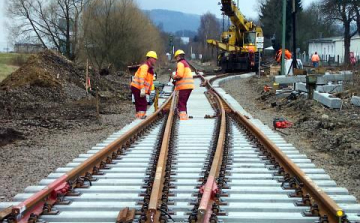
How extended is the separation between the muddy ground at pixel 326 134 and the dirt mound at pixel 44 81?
6.75m

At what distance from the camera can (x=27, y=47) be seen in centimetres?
4503

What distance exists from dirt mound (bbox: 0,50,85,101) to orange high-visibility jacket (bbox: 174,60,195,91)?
21.4 feet

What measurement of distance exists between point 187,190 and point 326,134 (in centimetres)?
A: 590

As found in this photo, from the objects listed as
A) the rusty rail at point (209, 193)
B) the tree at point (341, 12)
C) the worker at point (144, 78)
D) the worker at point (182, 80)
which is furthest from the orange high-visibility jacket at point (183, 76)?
the tree at point (341, 12)

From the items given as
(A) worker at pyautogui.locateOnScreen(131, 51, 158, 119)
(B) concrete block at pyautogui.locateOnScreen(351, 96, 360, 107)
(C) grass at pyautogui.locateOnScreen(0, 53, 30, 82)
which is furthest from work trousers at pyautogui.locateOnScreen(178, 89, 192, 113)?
(C) grass at pyautogui.locateOnScreen(0, 53, 30, 82)

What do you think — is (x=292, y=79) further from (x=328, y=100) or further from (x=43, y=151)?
(x=43, y=151)

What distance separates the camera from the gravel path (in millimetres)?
6784

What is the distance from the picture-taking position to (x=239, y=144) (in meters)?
8.33

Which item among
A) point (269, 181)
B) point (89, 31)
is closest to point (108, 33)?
point (89, 31)

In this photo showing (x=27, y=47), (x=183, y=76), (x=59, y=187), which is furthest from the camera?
(x=27, y=47)

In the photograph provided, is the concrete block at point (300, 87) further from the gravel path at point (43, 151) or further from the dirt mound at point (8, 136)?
the dirt mound at point (8, 136)

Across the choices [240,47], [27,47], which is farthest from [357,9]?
[27,47]

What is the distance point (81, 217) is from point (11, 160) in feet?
13.9

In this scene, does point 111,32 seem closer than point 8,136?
No
